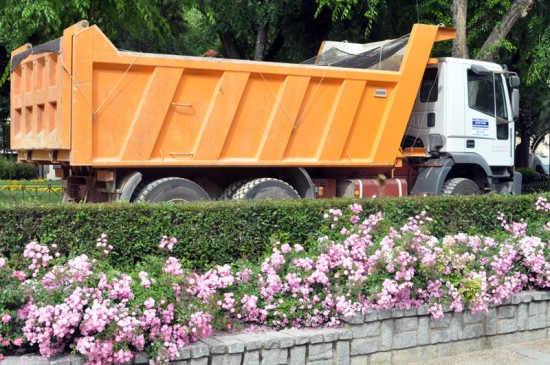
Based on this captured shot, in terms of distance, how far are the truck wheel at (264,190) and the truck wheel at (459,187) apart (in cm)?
289

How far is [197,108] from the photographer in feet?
28.9

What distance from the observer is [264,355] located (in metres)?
4.92

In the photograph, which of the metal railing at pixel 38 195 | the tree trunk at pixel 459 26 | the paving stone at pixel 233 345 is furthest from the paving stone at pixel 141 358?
the tree trunk at pixel 459 26

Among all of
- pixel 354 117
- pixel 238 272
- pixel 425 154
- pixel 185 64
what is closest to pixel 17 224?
pixel 238 272

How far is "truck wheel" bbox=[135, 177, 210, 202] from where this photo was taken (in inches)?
336

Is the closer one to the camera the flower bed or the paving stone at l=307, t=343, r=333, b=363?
the flower bed

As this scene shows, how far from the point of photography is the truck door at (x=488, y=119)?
11297mm

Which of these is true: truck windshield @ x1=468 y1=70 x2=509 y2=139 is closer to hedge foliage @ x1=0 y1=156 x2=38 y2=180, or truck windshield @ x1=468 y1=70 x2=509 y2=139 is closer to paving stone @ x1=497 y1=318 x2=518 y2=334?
paving stone @ x1=497 y1=318 x2=518 y2=334

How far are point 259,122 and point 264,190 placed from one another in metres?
0.87

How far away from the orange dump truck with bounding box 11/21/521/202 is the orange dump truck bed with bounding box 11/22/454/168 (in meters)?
0.01

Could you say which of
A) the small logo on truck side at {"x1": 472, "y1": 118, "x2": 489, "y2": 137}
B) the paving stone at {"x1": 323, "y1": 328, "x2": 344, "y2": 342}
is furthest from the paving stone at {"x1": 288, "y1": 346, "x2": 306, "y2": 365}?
the small logo on truck side at {"x1": 472, "y1": 118, "x2": 489, "y2": 137}

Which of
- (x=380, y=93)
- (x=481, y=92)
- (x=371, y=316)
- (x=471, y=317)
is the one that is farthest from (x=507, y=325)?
(x=481, y=92)

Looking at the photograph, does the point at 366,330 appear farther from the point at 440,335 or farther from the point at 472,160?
the point at 472,160

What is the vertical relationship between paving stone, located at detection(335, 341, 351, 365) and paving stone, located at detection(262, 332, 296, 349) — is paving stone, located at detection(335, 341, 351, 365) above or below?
below
